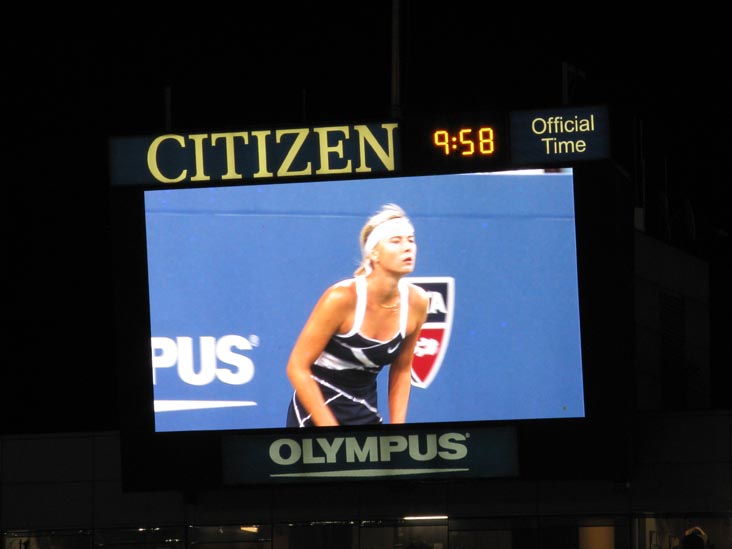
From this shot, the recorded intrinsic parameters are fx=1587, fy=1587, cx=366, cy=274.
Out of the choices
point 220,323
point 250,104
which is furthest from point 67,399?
point 220,323

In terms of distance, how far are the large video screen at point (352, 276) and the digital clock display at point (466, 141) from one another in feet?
0.84

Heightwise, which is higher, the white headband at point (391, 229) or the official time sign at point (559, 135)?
the official time sign at point (559, 135)

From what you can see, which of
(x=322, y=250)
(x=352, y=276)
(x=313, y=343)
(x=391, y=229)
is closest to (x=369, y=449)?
(x=313, y=343)

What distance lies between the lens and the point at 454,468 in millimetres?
15516

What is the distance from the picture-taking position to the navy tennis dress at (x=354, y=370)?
1573 cm

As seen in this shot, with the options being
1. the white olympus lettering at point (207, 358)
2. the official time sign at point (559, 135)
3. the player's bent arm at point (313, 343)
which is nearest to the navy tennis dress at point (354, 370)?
the player's bent arm at point (313, 343)

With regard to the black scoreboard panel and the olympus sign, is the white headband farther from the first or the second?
the olympus sign

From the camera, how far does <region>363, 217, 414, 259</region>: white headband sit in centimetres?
1563

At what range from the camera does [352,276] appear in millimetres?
15742

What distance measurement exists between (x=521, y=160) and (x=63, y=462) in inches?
245

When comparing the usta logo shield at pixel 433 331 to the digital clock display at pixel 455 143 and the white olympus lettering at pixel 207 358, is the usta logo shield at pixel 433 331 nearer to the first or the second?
the digital clock display at pixel 455 143

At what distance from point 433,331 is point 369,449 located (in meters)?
1.32

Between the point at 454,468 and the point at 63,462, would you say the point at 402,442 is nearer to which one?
the point at 454,468

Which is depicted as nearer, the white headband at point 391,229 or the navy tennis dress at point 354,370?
the white headband at point 391,229
